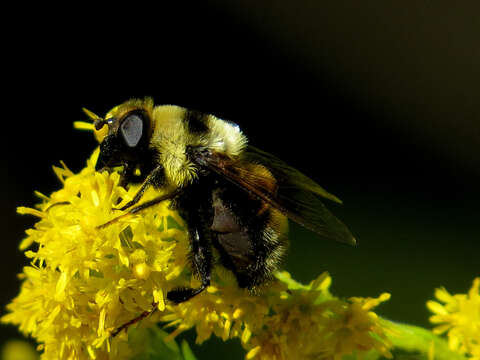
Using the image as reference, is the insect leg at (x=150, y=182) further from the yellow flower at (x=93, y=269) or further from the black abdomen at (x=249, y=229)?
the black abdomen at (x=249, y=229)

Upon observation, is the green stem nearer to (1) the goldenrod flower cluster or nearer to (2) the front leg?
(1) the goldenrod flower cluster

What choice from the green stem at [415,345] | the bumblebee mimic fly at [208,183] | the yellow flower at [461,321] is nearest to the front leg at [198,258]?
the bumblebee mimic fly at [208,183]

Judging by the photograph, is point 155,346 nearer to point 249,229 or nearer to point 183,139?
point 249,229

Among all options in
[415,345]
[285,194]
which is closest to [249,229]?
[285,194]

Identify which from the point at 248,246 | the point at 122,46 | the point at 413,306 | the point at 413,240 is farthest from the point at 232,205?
the point at 122,46

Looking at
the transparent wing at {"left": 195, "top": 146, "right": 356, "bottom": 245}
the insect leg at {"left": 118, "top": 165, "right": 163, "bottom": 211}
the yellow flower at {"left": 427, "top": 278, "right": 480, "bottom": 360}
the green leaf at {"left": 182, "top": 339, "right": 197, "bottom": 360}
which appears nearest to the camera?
the transparent wing at {"left": 195, "top": 146, "right": 356, "bottom": 245}

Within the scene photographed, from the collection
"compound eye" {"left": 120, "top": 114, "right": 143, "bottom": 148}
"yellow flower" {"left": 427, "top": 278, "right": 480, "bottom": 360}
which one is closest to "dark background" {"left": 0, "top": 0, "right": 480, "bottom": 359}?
"yellow flower" {"left": 427, "top": 278, "right": 480, "bottom": 360}
